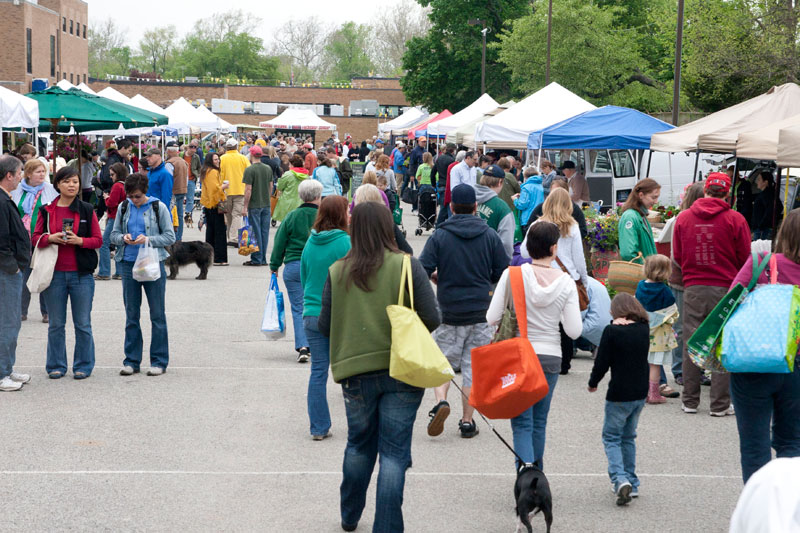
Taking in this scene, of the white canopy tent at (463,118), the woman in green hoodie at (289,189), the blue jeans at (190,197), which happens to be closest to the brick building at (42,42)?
the white canopy tent at (463,118)

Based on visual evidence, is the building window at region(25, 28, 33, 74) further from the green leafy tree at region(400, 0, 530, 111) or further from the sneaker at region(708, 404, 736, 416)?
the sneaker at region(708, 404, 736, 416)

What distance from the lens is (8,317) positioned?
8.37 meters

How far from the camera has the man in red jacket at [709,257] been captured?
777 cm

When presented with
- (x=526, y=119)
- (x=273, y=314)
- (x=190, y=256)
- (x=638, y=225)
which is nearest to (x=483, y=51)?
(x=526, y=119)

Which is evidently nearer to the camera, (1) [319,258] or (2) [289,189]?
(1) [319,258]

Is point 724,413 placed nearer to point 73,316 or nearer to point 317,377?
point 317,377

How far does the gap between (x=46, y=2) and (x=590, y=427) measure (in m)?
70.1

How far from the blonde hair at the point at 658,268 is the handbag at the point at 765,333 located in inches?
129

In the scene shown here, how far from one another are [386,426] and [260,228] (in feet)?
43.2

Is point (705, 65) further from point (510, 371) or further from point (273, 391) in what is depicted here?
point (510, 371)

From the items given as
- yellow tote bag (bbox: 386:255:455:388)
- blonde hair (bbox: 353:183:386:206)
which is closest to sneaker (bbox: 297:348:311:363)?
blonde hair (bbox: 353:183:386:206)

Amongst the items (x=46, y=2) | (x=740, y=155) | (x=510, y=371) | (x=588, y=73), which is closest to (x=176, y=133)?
(x=588, y=73)

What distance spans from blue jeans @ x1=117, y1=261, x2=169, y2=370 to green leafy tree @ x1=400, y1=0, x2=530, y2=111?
147ft

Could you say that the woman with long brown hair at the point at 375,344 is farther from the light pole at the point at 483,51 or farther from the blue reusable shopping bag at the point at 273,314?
the light pole at the point at 483,51
